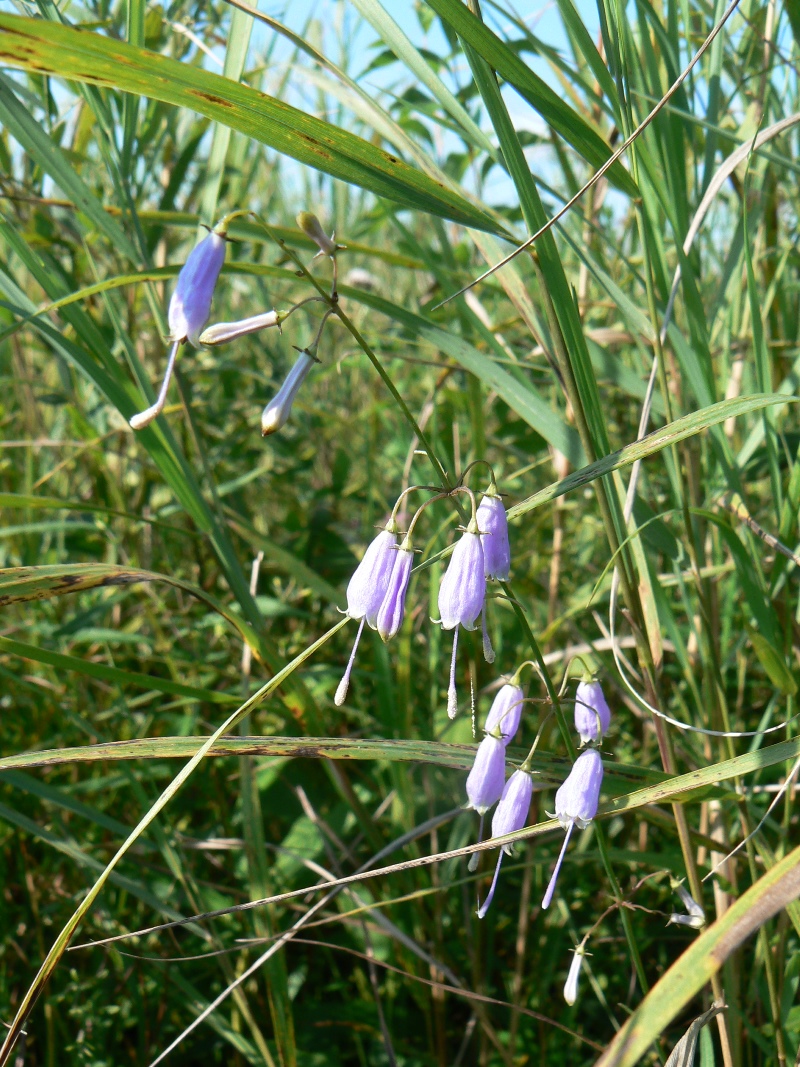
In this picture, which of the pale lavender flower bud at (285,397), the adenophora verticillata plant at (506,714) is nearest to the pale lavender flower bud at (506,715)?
the adenophora verticillata plant at (506,714)

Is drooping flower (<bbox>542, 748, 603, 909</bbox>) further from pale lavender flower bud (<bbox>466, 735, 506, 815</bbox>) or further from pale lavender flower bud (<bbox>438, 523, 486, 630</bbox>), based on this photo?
pale lavender flower bud (<bbox>438, 523, 486, 630</bbox>)

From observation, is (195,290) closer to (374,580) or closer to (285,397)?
(285,397)

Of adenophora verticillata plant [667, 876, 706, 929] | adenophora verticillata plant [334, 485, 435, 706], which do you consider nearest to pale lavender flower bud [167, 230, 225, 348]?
adenophora verticillata plant [334, 485, 435, 706]

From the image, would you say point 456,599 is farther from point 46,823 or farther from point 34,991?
point 46,823

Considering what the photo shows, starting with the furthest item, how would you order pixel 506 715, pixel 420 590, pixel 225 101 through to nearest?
pixel 420 590
pixel 506 715
pixel 225 101

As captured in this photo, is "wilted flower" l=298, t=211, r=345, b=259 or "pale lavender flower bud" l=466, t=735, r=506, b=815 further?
"pale lavender flower bud" l=466, t=735, r=506, b=815

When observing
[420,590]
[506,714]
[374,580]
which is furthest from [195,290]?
[420,590]
